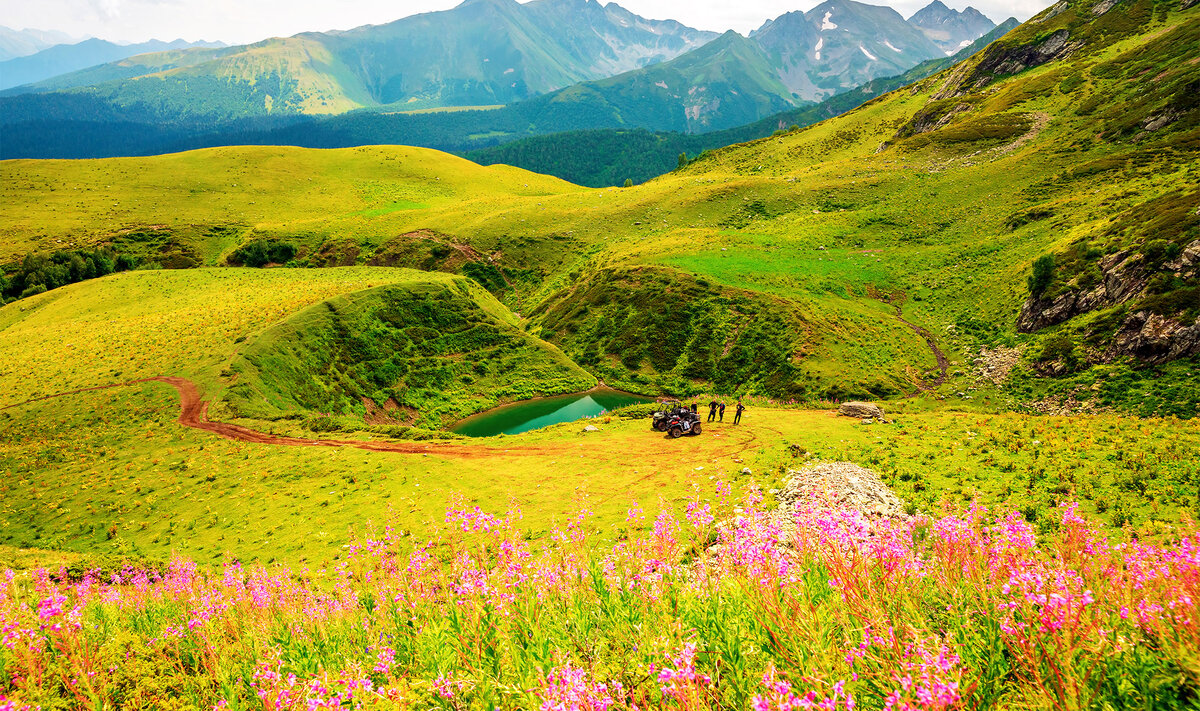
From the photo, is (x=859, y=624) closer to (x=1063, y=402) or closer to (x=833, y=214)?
(x=1063, y=402)

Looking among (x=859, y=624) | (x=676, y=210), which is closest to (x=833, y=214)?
(x=676, y=210)

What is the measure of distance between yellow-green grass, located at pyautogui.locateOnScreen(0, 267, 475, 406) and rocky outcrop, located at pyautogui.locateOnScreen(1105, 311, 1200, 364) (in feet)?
190

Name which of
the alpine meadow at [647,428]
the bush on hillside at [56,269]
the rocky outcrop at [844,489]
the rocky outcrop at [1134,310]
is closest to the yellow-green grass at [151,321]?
the alpine meadow at [647,428]

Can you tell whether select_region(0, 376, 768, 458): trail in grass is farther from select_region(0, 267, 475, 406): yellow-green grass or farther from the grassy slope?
the grassy slope

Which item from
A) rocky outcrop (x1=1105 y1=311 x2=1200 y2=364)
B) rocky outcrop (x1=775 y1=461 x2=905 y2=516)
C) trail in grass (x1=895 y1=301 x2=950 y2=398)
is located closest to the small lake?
trail in grass (x1=895 y1=301 x2=950 y2=398)

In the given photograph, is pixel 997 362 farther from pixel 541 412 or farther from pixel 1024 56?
pixel 1024 56

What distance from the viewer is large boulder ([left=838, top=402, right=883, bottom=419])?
27.5 metres

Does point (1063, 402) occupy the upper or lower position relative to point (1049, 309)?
lower

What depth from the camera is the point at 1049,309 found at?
121 ft

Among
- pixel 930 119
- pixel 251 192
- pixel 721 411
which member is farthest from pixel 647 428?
pixel 251 192

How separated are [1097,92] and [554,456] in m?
105

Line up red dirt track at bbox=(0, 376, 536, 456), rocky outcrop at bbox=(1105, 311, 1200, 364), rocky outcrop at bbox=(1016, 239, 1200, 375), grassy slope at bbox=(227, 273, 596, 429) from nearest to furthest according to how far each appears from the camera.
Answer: red dirt track at bbox=(0, 376, 536, 456)
rocky outcrop at bbox=(1105, 311, 1200, 364)
rocky outcrop at bbox=(1016, 239, 1200, 375)
grassy slope at bbox=(227, 273, 596, 429)

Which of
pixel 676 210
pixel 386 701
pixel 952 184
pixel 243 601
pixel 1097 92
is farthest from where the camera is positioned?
pixel 676 210

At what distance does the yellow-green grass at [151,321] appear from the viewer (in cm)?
3569
